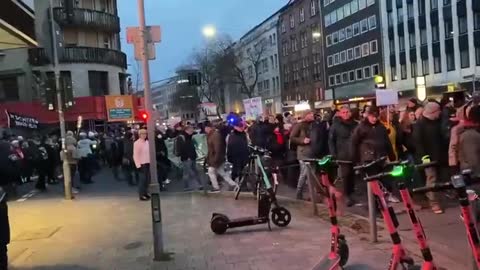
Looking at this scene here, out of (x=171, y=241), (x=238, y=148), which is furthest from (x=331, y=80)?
(x=171, y=241)

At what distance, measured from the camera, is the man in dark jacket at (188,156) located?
55.3ft

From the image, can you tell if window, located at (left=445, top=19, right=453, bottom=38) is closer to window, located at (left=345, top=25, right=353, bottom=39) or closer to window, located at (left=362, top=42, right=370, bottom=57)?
window, located at (left=362, top=42, right=370, bottom=57)

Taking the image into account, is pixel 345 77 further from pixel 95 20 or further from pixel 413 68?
pixel 95 20

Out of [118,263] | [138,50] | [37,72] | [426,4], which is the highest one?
[426,4]

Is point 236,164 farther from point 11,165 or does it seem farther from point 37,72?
point 37,72

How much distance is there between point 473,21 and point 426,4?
24.3ft

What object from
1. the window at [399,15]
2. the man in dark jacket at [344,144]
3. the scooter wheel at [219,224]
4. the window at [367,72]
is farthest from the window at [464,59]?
the scooter wheel at [219,224]

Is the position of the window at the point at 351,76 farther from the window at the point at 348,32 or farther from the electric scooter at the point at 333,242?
the electric scooter at the point at 333,242

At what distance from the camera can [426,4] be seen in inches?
2239

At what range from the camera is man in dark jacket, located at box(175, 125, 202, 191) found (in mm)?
16844

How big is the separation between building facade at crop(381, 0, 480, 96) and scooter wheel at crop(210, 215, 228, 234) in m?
39.7

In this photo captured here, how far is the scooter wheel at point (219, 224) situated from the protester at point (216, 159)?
A: 16.3 ft

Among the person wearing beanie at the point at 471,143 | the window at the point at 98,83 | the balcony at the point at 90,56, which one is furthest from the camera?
the window at the point at 98,83

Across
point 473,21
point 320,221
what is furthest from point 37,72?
point 320,221
